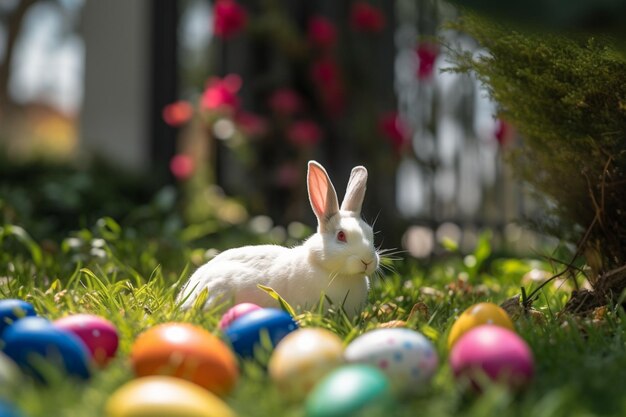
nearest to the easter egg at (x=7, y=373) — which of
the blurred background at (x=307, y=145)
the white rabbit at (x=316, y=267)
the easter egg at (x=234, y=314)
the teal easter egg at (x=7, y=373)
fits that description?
the teal easter egg at (x=7, y=373)

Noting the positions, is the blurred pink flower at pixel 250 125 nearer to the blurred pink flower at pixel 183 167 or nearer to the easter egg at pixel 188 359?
the blurred pink flower at pixel 183 167

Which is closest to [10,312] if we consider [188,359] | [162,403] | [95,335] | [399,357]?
[95,335]

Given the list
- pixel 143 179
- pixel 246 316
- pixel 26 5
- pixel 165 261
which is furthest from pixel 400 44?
pixel 26 5

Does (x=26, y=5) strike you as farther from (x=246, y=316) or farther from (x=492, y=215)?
(x=246, y=316)

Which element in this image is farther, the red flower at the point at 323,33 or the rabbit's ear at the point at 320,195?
the red flower at the point at 323,33

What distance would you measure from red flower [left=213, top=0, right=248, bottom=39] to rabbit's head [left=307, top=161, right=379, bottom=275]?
10.1 ft

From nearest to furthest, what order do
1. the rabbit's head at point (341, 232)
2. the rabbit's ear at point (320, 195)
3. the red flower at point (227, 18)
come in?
the rabbit's head at point (341, 232) → the rabbit's ear at point (320, 195) → the red flower at point (227, 18)

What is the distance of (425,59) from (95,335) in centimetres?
393

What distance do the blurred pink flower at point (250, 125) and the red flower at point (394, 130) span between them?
86 centimetres

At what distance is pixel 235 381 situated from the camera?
1613mm

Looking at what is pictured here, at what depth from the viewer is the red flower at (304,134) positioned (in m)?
5.50

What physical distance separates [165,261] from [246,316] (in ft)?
6.12

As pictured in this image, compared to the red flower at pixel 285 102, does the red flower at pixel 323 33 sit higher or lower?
higher

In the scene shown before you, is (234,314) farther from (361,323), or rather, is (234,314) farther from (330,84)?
(330,84)
